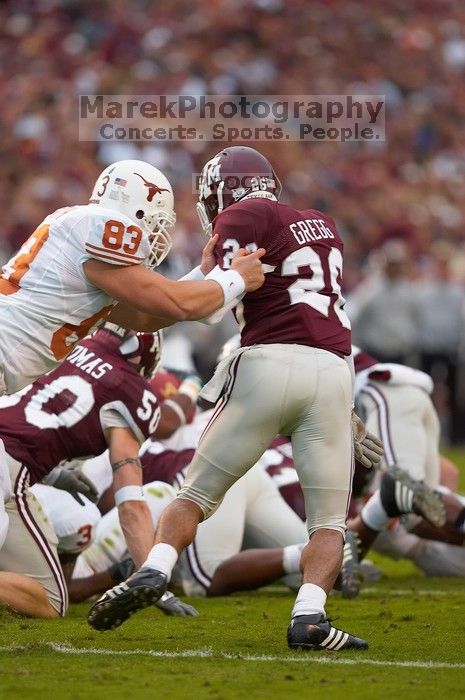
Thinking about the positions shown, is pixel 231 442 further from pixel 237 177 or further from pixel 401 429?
pixel 401 429

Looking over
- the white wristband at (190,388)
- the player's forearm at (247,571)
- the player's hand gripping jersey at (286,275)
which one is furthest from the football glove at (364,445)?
the white wristband at (190,388)

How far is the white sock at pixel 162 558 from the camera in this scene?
14.1 ft

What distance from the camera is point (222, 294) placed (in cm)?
438

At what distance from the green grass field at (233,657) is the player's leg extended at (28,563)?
9cm

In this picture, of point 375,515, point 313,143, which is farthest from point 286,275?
point 313,143

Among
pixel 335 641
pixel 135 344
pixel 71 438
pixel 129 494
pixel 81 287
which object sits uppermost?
pixel 81 287

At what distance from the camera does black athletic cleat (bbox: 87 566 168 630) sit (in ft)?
13.7

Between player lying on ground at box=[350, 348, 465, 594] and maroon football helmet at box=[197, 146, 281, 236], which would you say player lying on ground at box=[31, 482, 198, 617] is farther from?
maroon football helmet at box=[197, 146, 281, 236]

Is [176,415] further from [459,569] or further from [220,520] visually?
[459,569]

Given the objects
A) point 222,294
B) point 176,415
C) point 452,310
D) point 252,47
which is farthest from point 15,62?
point 222,294

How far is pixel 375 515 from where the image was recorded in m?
6.29

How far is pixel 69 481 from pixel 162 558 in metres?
1.46

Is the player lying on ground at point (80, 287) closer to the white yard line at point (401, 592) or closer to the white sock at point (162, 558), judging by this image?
the white sock at point (162, 558)

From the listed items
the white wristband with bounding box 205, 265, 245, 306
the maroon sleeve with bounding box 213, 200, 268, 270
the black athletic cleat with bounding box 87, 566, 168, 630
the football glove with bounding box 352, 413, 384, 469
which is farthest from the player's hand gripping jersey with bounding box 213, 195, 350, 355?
the black athletic cleat with bounding box 87, 566, 168, 630
